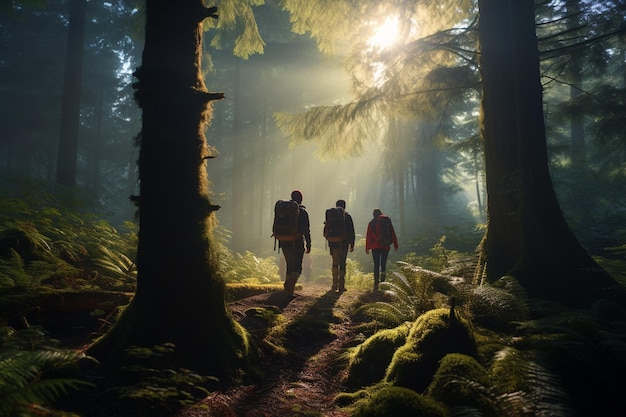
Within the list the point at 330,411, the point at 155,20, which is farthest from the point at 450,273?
the point at 155,20

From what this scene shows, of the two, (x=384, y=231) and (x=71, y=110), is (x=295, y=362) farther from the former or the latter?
(x=71, y=110)

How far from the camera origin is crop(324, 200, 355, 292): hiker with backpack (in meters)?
9.12

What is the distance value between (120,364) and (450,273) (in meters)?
4.75

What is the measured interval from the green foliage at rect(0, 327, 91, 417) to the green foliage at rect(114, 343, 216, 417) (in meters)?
0.35

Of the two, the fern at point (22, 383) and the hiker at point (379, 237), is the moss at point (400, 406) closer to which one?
the fern at point (22, 383)

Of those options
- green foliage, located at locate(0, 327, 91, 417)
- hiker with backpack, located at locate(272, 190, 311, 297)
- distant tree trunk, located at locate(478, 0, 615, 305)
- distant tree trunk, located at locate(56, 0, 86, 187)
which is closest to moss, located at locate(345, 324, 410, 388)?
distant tree trunk, located at locate(478, 0, 615, 305)

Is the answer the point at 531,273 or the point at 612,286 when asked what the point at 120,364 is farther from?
the point at 612,286

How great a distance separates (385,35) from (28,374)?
933 cm

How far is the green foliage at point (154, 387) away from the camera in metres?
2.28

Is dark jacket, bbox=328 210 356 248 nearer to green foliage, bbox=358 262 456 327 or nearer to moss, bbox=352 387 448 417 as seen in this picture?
green foliage, bbox=358 262 456 327

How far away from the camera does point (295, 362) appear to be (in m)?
4.21

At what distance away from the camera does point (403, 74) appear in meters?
8.80

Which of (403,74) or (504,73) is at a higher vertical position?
(403,74)

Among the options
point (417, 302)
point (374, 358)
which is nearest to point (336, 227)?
point (417, 302)
